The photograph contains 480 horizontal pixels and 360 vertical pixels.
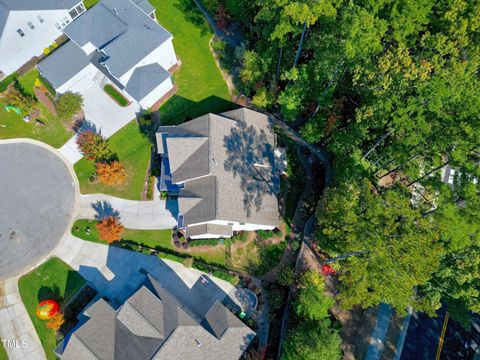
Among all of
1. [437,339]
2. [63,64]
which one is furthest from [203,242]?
[63,64]

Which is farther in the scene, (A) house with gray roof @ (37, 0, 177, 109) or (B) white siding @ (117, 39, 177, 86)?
(B) white siding @ (117, 39, 177, 86)

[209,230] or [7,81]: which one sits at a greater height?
[7,81]

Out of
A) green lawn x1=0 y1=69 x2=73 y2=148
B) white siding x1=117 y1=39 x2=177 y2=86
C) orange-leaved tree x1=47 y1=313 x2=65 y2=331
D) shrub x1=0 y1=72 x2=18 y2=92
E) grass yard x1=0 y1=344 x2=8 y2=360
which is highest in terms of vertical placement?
white siding x1=117 y1=39 x2=177 y2=86

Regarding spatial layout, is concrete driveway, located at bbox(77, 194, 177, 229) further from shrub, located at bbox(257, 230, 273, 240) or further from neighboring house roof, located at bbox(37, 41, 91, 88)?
neighboring house roof, located at bbox(37, 41, 91, 88)

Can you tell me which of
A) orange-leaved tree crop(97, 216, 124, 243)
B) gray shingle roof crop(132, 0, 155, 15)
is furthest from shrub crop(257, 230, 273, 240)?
gray shingle roof crop(132, 0, 155, 15)

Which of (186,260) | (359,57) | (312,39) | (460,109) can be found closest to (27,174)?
(186,260)

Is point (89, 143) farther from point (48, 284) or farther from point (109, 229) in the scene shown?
point (48, 284)

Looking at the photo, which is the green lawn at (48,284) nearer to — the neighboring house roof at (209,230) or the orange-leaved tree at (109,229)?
the orange-leaved tree at (109,229)
